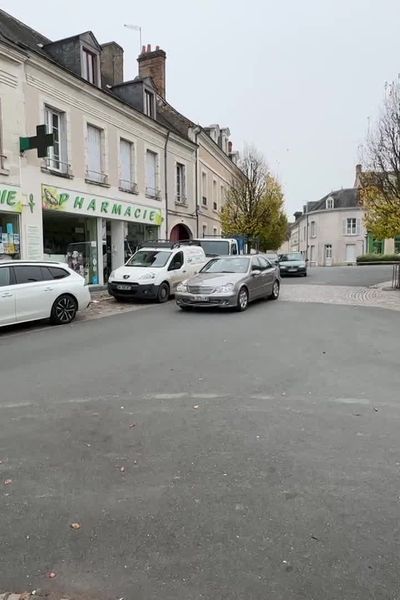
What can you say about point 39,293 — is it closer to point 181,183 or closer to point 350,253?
point 181,183

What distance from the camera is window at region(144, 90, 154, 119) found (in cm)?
2241

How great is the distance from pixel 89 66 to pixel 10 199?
290 inches

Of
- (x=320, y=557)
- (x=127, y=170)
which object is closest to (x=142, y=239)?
(x=127, y=170)

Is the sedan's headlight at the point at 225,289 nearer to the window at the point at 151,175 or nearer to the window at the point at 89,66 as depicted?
the window at the point at 89,66

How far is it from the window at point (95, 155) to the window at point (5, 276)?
8.77 meters

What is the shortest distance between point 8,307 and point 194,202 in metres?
18.9

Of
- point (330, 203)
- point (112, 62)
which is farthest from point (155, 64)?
point (330, 203)

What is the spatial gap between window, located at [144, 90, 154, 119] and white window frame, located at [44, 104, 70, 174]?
19.4ft

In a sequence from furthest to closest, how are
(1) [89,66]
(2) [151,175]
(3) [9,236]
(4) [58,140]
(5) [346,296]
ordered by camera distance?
(2) [151,175] → (1) [89,66] → (5) [346,296] → (4) [58,140] → (3) [9,236]

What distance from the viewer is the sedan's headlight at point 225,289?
13.0 meters

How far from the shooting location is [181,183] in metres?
26.6

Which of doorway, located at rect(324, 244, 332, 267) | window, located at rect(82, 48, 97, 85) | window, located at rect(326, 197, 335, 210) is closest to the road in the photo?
window, located at rect(82, 48, 97, 85)

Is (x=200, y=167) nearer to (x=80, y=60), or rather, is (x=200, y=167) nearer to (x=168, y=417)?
(x=80, y=60)

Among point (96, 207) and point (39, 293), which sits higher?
point (96, 207)
